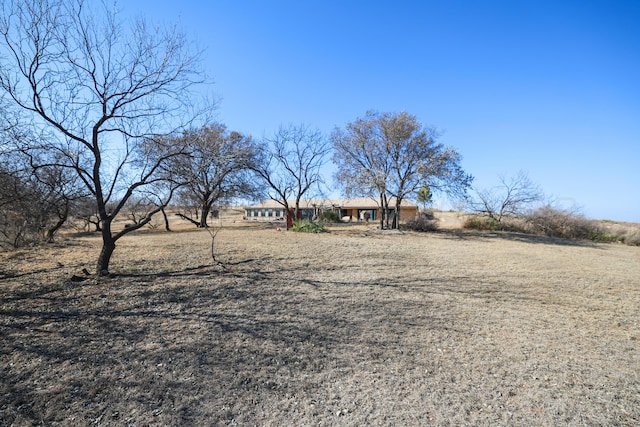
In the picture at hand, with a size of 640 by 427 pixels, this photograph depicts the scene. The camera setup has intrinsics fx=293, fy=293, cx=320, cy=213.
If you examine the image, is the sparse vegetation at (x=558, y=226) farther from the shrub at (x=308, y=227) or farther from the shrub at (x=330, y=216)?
the shrub at (x=308, y=227)

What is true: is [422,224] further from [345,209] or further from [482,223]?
[345,209]

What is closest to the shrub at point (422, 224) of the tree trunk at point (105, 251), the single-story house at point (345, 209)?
the single-story house at point (345, 209)

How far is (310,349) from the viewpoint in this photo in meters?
3.44

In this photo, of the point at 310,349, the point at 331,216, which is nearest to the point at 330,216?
the point at 331,216

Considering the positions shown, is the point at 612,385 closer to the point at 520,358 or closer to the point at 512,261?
the point at 520,358

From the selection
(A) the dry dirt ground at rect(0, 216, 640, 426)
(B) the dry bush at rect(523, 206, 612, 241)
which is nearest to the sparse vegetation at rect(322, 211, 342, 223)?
(B) the dry bush at rect(523, 206, 612, 241)

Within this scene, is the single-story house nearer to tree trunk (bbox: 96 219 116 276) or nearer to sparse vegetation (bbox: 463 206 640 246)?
sparse vegetation (bbox: 463 206 640 246)

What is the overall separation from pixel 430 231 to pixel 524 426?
1727cm

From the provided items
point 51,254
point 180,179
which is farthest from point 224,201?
point 180,179

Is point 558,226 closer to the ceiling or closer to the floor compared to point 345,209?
closer to the floor

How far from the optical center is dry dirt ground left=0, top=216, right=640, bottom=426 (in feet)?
8.07

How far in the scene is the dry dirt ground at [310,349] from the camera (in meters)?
2.46

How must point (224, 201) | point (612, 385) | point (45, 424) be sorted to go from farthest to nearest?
point (224, 201) → point (612, 385) → point (45, 424)

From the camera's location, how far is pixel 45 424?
2205 millimetres
